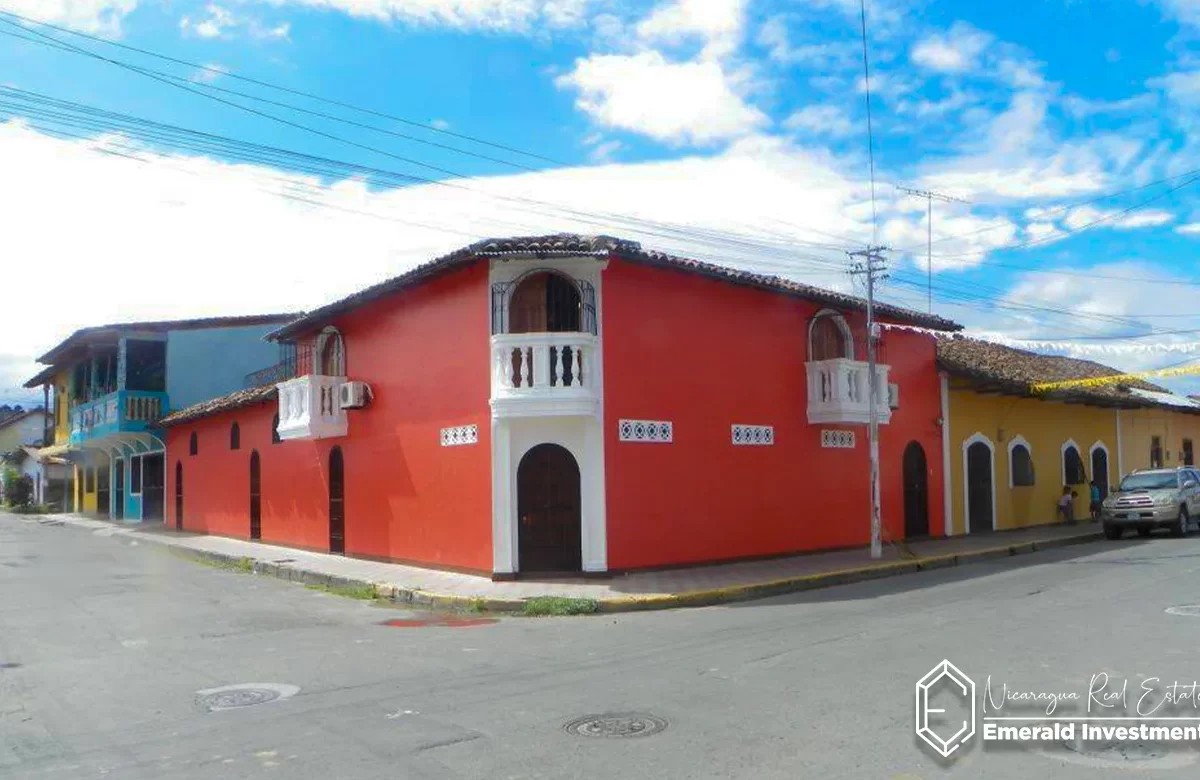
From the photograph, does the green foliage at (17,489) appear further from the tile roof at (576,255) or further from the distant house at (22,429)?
the tile roof at (576,255)

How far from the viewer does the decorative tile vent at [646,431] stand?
14758mm

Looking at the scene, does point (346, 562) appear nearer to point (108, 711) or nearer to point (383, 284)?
point (383, 284)

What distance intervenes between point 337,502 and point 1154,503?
59.0ft

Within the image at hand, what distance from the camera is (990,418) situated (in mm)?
23219

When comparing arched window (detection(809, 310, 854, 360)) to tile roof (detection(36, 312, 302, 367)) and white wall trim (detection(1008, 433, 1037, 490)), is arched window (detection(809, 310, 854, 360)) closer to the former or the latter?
white wall trim (detection(1008, 433, 1037, 490))

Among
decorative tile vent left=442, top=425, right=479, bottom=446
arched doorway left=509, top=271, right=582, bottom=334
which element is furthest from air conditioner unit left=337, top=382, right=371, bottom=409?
arched doorway left=509, top=271, right=582, bottom=334

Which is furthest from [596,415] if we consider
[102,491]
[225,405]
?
[102,491]

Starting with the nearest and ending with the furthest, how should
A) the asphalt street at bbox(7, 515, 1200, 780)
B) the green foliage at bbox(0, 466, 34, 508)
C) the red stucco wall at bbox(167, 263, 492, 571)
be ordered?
the asphalt street at bbox(7, 515, 1200, 780) < the red stucco wall at bbox(167, 263, 492, 571) < the green foliage at bbox(0, 466, 34, 508)

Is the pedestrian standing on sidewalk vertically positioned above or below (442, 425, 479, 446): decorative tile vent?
below

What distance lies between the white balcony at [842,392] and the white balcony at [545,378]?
5.32 metres

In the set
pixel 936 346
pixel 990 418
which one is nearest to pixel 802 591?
pixel 936 346

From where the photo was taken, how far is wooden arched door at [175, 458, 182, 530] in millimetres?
30234

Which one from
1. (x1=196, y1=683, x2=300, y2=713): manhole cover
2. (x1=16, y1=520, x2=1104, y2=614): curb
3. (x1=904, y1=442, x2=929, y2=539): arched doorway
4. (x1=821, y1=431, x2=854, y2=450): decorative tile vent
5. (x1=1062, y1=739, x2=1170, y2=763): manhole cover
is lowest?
(x1=16, y1=520, x2=1104, y2=614): curb

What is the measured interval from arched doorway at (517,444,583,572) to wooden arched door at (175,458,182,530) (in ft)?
64.7
